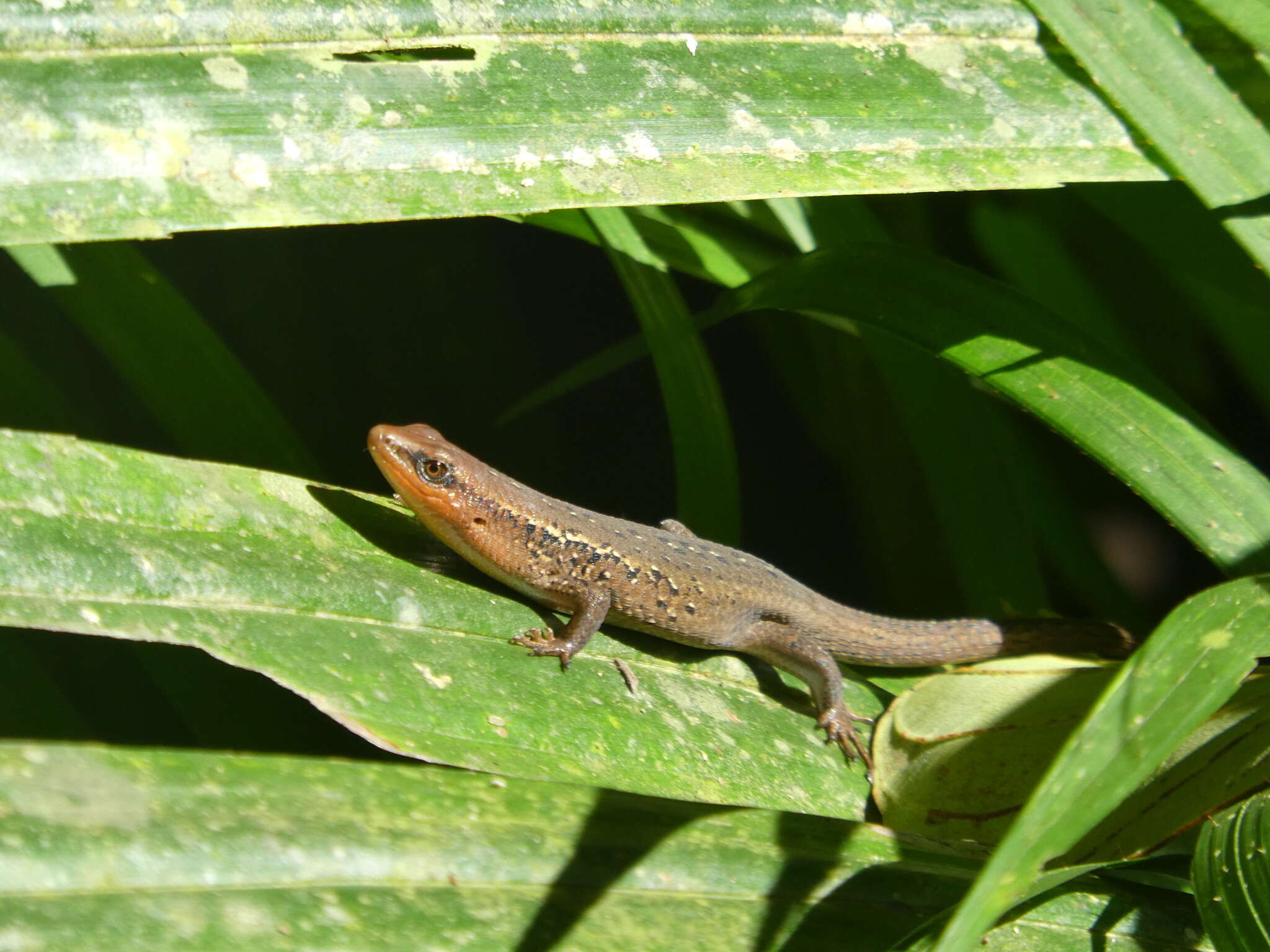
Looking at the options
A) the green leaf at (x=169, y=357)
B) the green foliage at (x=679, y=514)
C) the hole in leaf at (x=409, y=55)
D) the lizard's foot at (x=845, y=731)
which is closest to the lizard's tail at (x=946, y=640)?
the green foliage at (x=679, y=514)

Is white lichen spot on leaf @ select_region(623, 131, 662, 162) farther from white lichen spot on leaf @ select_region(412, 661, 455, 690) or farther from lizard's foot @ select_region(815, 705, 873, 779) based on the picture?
lizard's foot @ select_region(815, 705, 873, 779)

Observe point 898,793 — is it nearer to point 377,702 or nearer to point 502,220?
point 377,702

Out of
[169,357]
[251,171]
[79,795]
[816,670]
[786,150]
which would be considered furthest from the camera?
[816,670]

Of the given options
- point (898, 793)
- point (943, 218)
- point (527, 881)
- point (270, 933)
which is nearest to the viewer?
point (270, 933)

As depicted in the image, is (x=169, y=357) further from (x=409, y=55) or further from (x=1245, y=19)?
(x=1245, y=19)

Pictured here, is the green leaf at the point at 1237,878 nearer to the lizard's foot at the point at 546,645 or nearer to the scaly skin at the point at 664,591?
the scaly skin at the point at 664,591

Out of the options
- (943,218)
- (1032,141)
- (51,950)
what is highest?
(1032,141)

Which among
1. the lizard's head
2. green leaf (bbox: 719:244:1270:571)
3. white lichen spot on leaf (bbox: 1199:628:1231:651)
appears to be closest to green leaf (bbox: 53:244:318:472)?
the lizard's head

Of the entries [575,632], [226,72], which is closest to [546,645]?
[575,632]

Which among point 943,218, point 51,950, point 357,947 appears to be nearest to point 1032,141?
point 943,218
